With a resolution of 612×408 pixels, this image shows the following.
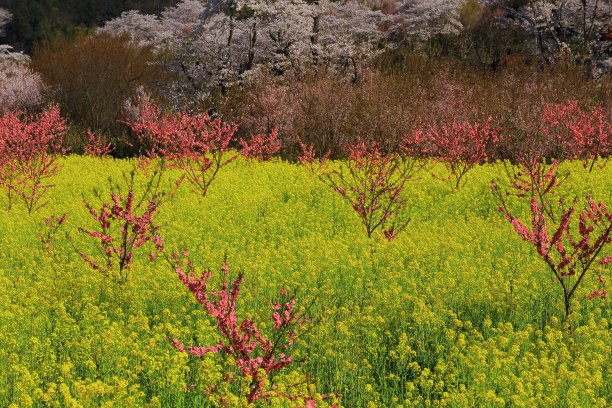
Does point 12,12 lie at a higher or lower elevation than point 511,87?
lower

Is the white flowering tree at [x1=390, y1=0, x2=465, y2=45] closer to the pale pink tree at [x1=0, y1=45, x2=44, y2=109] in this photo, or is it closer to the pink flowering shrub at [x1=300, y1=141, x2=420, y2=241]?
the pale pink tree at [x1=0, y1=45, x2=44, y2=109]

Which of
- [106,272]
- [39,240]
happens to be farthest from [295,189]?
[106,272]

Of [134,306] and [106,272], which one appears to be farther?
[106,272]

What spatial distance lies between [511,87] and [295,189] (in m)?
11.9

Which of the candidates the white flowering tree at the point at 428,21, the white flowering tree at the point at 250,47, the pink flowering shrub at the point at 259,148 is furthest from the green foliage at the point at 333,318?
the white flowering tree at the point at 428,21

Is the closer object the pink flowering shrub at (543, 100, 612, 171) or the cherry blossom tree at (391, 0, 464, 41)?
the pink flowering shrub at (543, 100, 612, 171)

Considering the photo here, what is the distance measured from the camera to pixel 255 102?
24984 millimetres

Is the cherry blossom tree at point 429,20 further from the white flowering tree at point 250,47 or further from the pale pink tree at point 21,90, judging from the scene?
the pale pink tree at point 21,90

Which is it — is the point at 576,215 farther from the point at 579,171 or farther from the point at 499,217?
the point at 579,171

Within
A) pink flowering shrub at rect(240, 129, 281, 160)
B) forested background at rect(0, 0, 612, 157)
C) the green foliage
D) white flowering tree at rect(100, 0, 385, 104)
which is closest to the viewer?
the green foliage

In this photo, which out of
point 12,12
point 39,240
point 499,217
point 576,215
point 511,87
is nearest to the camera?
point 39,240

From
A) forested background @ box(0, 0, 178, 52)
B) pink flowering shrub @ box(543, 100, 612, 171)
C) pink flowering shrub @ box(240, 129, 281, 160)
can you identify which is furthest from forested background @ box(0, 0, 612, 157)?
forested background @ box(0, 0, 178, 52)

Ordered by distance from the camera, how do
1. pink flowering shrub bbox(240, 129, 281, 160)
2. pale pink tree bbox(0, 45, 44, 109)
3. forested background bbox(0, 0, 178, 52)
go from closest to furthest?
pink flowering shrub bbox(240, 129, 281, 160) < pale pink tree bbox(0, 45, 44, 109) < forested background bbox(0, 0, 178, 52)

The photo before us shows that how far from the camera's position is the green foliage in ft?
18.7
